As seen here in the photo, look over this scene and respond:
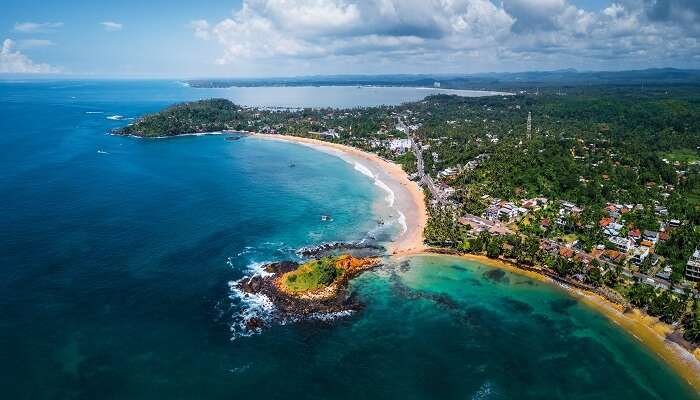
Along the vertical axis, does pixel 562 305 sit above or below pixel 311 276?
below

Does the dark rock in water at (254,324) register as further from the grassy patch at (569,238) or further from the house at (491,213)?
the grassy patch at (569,238)

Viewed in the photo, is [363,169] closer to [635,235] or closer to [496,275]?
[496,275]

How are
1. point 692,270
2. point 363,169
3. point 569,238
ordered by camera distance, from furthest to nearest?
point 363,169
point 569,238
point 692,270

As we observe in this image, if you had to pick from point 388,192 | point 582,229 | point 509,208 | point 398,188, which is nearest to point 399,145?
point 398,188

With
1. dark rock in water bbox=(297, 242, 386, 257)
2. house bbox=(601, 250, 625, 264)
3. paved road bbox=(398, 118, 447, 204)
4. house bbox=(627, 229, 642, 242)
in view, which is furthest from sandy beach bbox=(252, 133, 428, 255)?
house bbox=(627, 229, 642, 242)

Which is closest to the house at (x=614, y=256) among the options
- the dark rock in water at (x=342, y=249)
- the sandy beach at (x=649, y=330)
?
the sandy beach at (x=649, y=330)

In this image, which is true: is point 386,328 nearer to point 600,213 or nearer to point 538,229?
point 538,229
